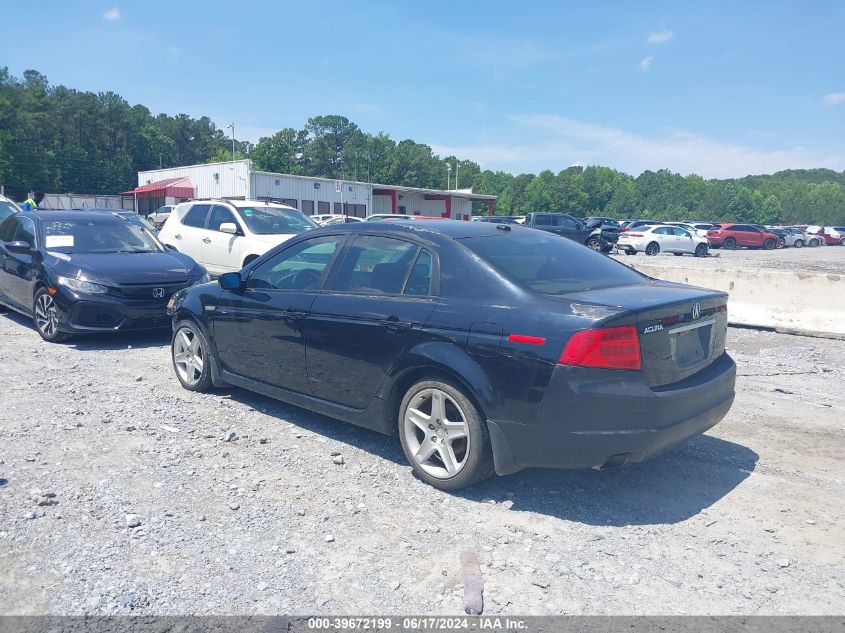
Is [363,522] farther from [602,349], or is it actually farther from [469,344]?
[602,349]

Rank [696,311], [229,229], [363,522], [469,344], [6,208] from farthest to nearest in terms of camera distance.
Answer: [6,208] → [229,229] → [696,311] → [469,344] → [363,522]

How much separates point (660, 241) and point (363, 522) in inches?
1268

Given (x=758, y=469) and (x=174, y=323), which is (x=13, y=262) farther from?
(x=758, y=469)

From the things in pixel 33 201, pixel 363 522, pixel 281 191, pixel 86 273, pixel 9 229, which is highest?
pixel 281 191

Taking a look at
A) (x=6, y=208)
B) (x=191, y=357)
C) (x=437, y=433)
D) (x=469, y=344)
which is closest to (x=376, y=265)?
(x=469, y=344)

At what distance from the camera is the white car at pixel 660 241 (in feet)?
108

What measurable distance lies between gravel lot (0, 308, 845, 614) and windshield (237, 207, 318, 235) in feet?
22.7

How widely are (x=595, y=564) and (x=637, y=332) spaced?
123 centimetres

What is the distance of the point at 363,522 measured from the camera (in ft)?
12.2

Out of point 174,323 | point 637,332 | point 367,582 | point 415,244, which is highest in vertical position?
point 415,244

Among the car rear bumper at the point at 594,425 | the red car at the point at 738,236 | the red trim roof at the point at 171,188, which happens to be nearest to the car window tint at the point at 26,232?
the car rear bumper at the point at 594,425

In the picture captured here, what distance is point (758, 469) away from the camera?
4.54 meters

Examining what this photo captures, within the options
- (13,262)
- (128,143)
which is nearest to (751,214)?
(128,143)

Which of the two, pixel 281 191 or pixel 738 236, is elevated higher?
pixel 281 191
